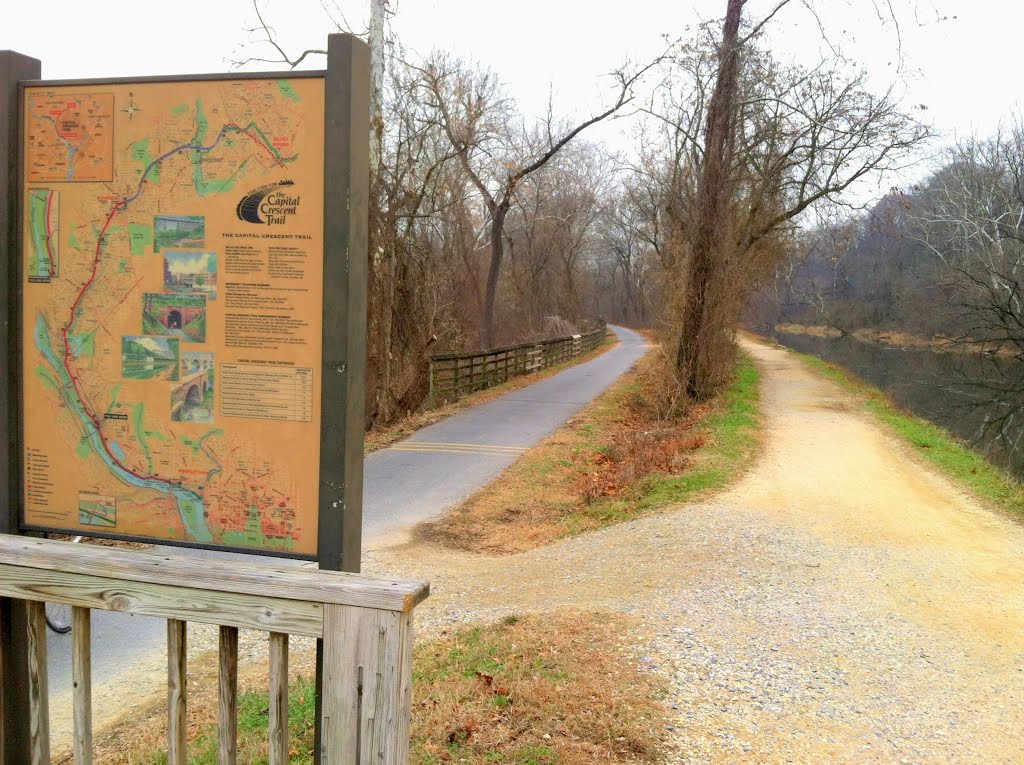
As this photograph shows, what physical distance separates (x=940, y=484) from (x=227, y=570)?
11.1 metres

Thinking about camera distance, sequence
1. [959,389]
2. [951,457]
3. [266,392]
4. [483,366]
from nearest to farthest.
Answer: [266,392] → [951,457] → [483,366] → [959,389]

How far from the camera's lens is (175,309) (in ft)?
8.73

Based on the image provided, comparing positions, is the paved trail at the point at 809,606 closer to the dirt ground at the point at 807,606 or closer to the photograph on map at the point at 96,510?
the dirt ground at the point at 807,606

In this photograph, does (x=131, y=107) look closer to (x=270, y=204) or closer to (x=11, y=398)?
(x=270, y=204)

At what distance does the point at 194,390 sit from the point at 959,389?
104 ft

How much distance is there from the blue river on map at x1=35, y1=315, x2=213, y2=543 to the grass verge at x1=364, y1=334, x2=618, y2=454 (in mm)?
9540

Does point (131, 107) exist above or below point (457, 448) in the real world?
above

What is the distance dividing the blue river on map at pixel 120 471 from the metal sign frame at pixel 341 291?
0.06 meters

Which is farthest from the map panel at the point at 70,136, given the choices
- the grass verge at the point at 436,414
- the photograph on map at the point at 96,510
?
the grass verge at the point at 436,414

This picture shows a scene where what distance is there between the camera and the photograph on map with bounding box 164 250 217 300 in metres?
2.62

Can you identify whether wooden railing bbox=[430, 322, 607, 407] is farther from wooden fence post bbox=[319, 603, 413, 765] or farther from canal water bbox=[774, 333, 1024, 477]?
wooden fence post bbox=[319, 603, 413, 765]

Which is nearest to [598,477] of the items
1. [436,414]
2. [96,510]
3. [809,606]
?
[809,606]

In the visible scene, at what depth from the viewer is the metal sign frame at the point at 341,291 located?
2488 millimetres

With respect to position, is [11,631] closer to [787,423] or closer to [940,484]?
[940,484]
